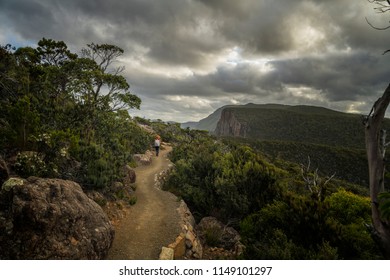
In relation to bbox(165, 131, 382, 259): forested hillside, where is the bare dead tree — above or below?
above

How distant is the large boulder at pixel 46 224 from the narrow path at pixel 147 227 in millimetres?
877

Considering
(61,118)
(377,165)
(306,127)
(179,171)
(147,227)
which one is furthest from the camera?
(306,127)

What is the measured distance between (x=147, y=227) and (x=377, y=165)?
718 centimetres

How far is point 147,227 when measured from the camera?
8.33m

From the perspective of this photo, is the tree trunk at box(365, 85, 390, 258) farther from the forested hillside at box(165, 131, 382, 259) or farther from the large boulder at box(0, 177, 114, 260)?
the large boulder at box(0, 177, 114, 260)

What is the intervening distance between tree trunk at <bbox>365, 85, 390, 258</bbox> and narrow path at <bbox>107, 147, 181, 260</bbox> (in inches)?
221

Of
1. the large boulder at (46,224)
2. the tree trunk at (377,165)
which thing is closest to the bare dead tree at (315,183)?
the tree trunk at (377,165)

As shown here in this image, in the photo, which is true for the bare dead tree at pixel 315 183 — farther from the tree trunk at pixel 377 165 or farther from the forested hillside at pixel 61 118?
the forested hillside at pixel 61 118

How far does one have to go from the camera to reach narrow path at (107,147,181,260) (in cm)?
671

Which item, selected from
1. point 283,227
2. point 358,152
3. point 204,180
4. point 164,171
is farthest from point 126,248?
point 358,152

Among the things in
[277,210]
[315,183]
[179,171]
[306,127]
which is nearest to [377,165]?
[315,183]

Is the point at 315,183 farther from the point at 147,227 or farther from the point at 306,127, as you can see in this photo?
the point at 306,127

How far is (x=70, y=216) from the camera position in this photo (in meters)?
5.51

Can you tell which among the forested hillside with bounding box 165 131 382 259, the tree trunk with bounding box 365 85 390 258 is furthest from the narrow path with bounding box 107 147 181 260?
the tree trunk with bounding box 365 85 390 258
